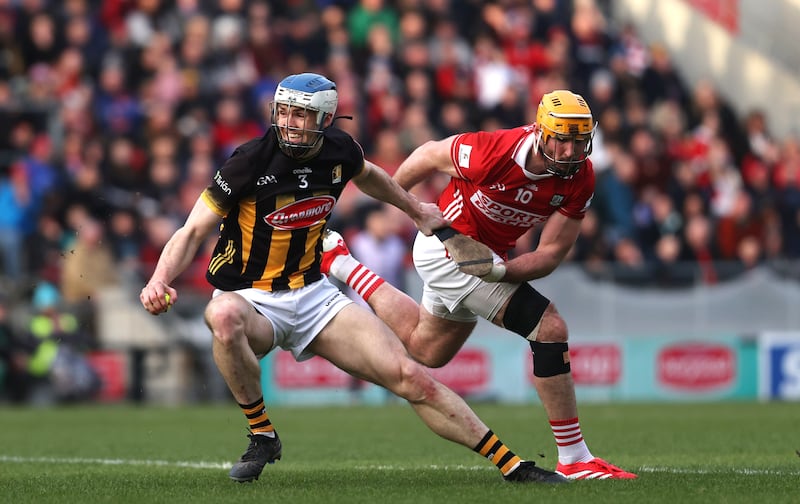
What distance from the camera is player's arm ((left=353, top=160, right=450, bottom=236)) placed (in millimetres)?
8281

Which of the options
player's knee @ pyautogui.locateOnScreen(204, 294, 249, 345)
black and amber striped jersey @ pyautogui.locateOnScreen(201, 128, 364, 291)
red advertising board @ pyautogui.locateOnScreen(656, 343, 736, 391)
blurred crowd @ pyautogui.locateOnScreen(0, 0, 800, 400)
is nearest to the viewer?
player's knee @ pyautogui.locateOnScreen(204, 294, 249, 345)

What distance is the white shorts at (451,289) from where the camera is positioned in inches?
346

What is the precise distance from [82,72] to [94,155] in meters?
1.96

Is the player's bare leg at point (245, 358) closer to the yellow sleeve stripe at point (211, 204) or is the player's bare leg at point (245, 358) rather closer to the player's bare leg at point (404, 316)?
the yellow sleeve stripe at point (211, 204)

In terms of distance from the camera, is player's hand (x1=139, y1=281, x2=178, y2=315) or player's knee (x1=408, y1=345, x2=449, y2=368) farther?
player's knee (x1=408, y1=345, x2=449, y2=368)

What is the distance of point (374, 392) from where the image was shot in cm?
1780

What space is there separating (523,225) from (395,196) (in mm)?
942

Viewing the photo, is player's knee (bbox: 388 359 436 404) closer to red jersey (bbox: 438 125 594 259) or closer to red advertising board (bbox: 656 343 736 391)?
red jersey (bbox: 438 125 594 259)

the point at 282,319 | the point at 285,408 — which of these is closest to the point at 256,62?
the point at 285,408

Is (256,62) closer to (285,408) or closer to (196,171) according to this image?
(196,171)

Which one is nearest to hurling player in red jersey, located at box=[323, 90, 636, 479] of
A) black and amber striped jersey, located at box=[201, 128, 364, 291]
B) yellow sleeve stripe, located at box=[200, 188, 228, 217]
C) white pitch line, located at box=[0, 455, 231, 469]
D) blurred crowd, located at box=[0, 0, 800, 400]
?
black and amber striped jersey, located at box=[201, 128, 364, 291]

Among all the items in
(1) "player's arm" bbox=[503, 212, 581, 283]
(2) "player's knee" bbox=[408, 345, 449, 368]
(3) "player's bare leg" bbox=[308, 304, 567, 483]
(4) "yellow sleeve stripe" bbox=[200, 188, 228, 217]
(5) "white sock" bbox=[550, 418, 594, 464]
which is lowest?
(2) "player's knee" bbox=[408, 345, 449, 368]

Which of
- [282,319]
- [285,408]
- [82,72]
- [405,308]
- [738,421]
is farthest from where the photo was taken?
[82,72]

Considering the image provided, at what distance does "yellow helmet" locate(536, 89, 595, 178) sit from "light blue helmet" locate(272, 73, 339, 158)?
119cm
